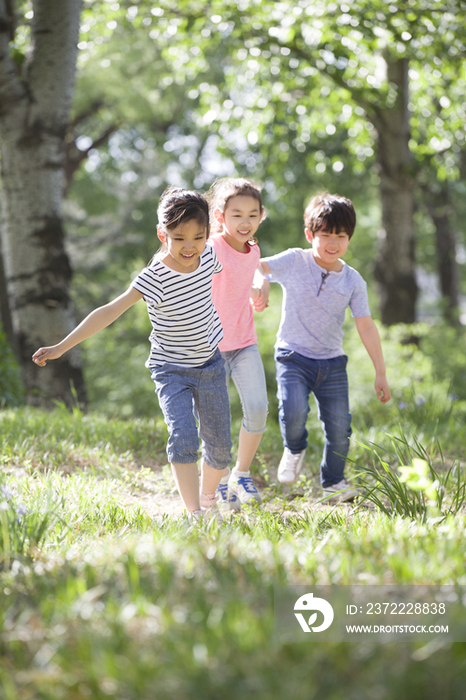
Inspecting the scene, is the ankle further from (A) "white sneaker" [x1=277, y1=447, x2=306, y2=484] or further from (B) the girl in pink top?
(A) "white sneaker" [x1=277, y1=447, x2=306, y2=484]

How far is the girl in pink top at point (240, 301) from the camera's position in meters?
3.35

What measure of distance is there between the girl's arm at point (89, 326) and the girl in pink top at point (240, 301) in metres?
0.75

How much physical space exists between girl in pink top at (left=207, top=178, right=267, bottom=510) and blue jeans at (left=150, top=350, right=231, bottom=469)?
0.29 meters

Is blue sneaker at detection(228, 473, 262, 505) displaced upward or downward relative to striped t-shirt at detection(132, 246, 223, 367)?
downward

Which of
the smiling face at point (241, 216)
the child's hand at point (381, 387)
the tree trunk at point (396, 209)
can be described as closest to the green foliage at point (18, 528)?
the smiling face at point (241, 216)

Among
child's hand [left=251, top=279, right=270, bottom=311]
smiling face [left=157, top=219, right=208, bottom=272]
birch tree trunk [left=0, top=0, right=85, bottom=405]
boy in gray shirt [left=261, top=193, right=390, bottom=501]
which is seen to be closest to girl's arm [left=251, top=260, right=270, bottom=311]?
child's hand [left=251, top=279, right=270, bottom=311]

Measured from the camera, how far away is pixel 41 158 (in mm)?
5637

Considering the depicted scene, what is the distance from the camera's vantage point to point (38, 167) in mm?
5637

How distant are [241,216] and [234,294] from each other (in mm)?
440

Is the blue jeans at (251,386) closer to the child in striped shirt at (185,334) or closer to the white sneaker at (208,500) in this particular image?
the child in striped shirt at (185,334)

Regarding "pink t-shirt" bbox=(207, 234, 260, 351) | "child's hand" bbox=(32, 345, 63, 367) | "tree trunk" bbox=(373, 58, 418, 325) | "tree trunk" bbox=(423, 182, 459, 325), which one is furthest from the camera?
"tree trunk" bbox=(423, 182, 459, 325)

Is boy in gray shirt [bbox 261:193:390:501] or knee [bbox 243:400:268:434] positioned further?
boy in gray shirt [bbox 261:193:390:501]

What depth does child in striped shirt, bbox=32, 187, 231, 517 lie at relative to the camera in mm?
2844

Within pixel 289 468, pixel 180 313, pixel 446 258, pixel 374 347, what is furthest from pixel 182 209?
pixel 446 258
